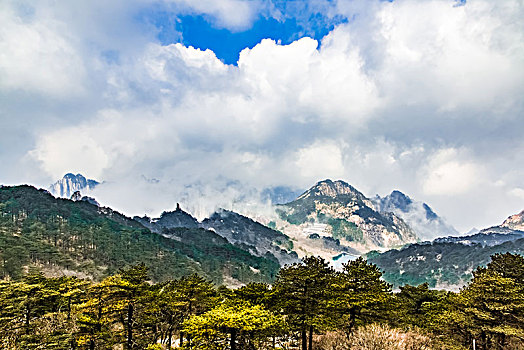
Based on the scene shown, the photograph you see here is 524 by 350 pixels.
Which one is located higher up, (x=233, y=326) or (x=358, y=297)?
(x=358, y=297)

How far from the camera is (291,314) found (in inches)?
1378

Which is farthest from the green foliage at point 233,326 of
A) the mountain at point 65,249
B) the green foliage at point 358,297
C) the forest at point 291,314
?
the mountain at point 65,249

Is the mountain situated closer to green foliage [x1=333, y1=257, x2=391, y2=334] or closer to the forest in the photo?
the forest

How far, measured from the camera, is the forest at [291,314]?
26.2 meters

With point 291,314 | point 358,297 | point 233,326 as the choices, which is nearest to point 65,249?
point 291,314

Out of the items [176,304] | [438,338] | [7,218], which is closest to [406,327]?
[438,338]

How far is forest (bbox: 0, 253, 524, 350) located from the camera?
85.8ft

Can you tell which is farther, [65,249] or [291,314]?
[65,249]

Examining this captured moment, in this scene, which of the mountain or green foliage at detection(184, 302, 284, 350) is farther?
the mountain

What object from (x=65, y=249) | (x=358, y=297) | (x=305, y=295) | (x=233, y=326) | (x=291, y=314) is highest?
(x=65, y=249)

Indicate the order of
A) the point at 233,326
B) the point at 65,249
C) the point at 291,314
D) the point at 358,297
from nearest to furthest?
the point at 233,326 → the point at 291,314 → the point at 358,297 → the point at 65,249

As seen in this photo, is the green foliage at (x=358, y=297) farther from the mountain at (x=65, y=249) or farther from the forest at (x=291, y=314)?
the mountain at (x=65, y=249)

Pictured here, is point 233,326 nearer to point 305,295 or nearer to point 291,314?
point 291,314

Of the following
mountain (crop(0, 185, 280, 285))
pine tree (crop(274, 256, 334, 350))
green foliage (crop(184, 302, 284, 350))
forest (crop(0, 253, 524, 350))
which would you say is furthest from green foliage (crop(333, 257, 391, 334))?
mountain (crop(0, 185, 280, 285))
